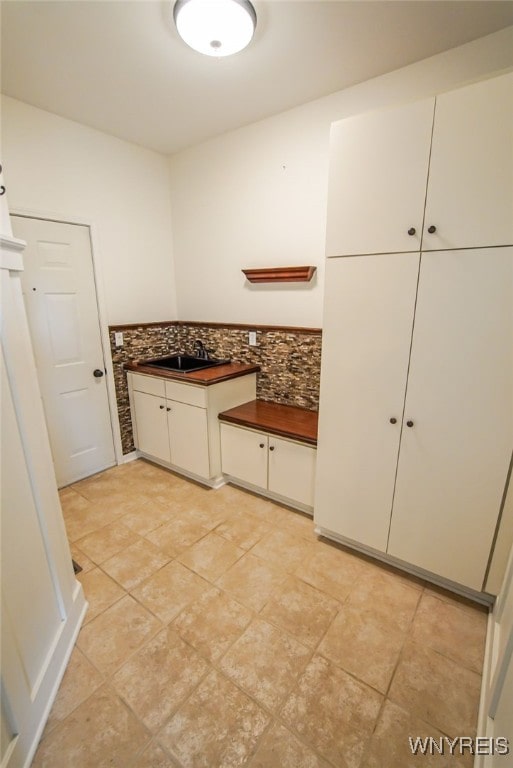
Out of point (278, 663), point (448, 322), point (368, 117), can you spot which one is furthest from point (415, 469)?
point (368, 117)

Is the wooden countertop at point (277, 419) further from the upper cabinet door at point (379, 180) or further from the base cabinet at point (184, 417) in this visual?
the upper cabinet door at point (379, 180)

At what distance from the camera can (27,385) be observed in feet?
4.13

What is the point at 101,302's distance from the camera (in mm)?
2719

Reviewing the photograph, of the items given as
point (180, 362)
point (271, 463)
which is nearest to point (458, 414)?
point (271, 463)

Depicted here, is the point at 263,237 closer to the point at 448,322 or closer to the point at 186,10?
the point at 186,10

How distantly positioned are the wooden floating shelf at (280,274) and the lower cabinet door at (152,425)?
1.26m

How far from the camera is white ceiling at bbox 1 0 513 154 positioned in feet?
4.95

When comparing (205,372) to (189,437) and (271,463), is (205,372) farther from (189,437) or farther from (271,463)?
(271,463)

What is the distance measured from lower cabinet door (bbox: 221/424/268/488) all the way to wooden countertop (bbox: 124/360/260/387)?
1.26 ft

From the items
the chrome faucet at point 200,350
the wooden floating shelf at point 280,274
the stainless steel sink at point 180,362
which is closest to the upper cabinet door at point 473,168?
the wooden floating shelf at point 280,274

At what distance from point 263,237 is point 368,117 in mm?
1237

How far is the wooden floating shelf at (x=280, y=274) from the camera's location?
240cm

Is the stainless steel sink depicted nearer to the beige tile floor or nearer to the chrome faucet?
the chrome faucet

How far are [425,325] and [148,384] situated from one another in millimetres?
2167
